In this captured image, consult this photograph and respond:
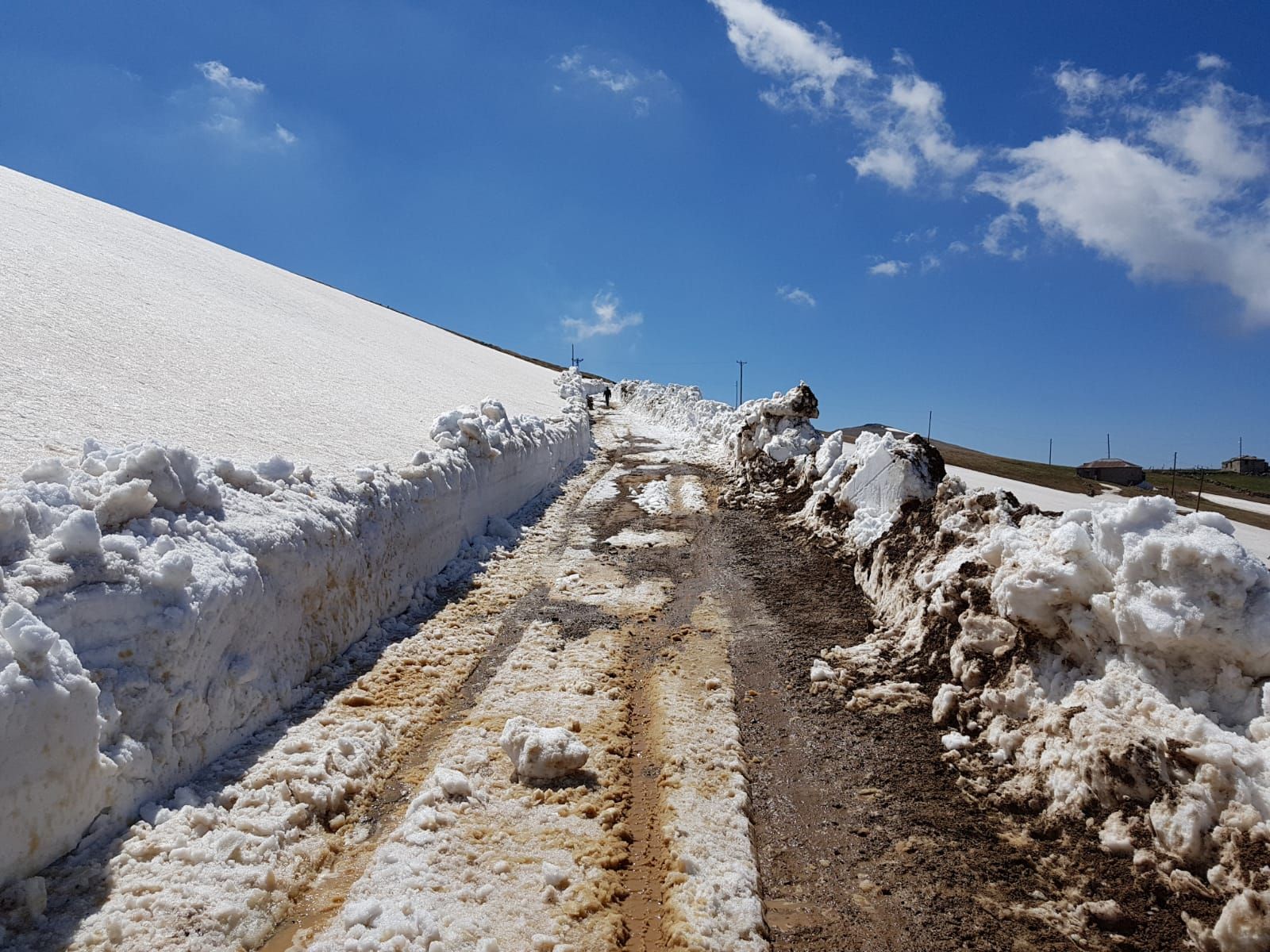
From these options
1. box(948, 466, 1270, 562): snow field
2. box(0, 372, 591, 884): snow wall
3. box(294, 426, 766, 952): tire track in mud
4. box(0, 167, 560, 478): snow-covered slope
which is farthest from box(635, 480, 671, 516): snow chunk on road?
box(0, 372, 591, 884): snow wall

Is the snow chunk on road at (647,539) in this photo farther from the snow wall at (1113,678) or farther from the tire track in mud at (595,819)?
the snow wall at (1113,678)

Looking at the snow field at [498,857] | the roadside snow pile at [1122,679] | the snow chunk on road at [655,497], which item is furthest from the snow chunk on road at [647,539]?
the snow field at [498,857]

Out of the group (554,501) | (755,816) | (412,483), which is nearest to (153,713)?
(755,816)

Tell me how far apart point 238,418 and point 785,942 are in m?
7.62

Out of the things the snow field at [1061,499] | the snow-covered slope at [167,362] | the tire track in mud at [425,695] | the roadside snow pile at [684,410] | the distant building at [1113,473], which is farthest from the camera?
the roadside snow pile at [684,410]

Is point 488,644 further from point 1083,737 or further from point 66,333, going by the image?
point 66,333

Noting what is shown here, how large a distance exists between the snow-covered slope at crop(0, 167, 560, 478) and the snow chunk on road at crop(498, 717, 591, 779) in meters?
3.59

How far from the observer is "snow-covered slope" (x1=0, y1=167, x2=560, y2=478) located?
631 cm

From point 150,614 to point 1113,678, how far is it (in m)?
5.47

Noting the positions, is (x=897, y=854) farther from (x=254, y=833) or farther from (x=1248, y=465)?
(x=1248, y=465)

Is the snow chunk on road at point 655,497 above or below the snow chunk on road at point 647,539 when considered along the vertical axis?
above

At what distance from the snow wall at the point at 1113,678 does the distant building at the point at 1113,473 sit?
10240 millimetres

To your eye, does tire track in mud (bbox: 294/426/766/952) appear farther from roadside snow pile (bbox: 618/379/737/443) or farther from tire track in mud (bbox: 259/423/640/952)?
roadside snow pile (bbox: 618/379/737/443)

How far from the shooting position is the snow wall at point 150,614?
301 cm
